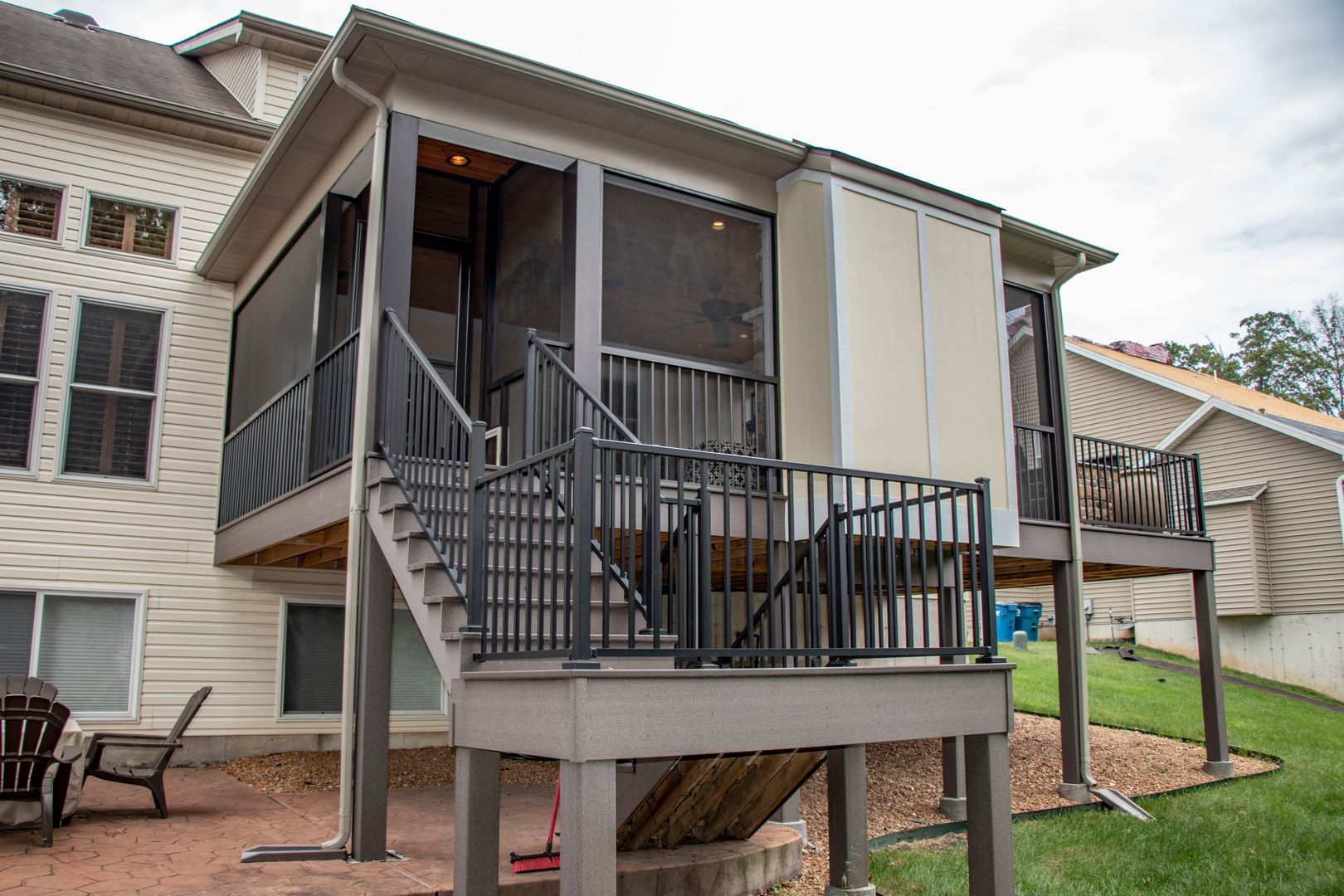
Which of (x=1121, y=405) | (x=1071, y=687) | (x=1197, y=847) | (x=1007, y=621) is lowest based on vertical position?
(x=1197, y=847)

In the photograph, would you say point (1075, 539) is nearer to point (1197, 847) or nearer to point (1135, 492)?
point (1135, 492)

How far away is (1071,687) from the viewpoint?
9656mm

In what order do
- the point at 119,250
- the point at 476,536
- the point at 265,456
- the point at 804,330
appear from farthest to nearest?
the point at 119,250 < the point at 265,456 < the point at 804,330 < the point at 476,536

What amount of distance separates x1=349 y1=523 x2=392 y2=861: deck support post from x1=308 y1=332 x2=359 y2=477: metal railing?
0.90 meters

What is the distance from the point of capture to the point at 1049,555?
9.71 metres

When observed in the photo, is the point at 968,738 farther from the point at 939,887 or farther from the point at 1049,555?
the point at 1049,555

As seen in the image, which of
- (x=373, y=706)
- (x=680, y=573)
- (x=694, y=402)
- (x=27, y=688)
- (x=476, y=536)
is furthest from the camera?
(x=694, y=402)

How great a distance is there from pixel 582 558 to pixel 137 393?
26.4 ft

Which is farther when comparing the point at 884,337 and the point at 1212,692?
the point at 1212,692

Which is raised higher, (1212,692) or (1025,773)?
(1212,692)

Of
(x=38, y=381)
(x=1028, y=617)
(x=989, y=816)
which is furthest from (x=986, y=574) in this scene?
(x=1028, y=617)

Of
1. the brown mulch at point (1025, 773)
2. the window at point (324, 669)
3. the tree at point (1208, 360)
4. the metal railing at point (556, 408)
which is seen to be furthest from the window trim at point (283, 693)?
the tree at point (1208, 360)

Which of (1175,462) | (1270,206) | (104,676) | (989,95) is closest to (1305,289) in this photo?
(1270,206)

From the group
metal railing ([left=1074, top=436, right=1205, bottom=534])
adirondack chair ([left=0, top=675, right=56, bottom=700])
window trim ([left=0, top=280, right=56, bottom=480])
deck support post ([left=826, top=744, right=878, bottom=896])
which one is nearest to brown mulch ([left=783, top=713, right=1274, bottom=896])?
deck support post ([left=826, top=744, right=878, bottom=896])
